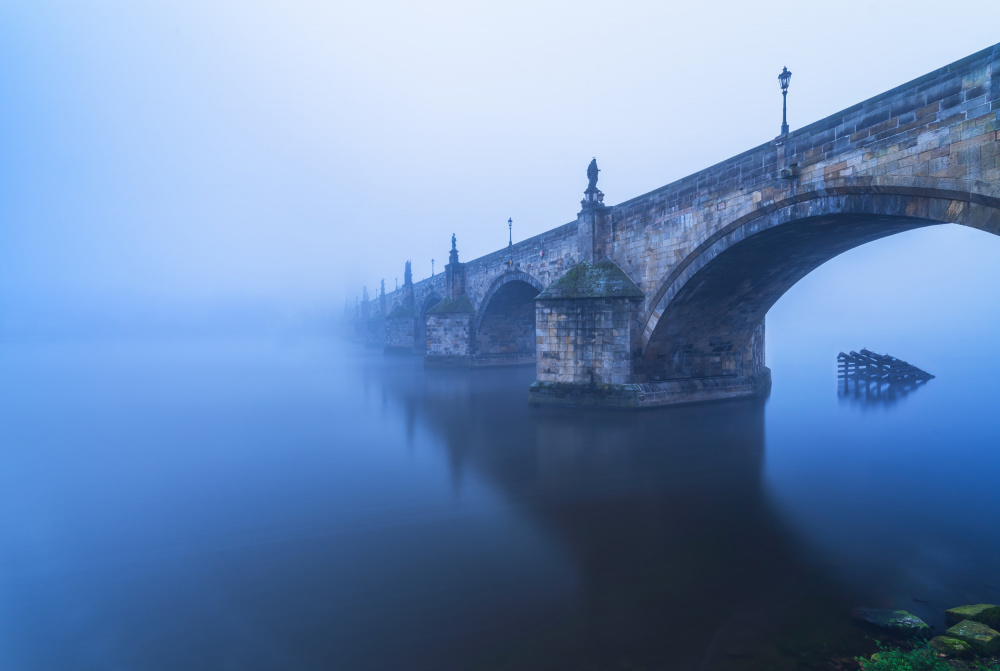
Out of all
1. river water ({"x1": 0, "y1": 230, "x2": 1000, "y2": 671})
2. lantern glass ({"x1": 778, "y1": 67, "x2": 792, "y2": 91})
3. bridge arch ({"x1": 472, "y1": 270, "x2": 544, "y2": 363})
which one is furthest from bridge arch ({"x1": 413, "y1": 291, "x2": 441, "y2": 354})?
lantern glass ({"x1": 778, "y1": 67, "x2": 792, "y2": 91})

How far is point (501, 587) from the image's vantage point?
4.99 meters

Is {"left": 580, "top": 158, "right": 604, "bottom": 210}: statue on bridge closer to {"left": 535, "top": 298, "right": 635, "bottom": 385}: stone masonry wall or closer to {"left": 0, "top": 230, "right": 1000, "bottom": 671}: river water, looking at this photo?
{"left": 535, "top": 298, "right": 635, "bottom": 385}: stone masonry wall

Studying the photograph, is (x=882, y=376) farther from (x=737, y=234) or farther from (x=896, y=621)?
(x=896, y=621)

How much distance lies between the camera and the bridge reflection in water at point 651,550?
13.1ft

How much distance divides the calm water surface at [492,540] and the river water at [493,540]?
3 centimetres

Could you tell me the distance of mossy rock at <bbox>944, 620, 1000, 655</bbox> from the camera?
369 cm

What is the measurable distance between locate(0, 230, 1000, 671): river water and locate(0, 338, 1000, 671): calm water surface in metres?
0.03

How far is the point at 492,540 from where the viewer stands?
6160 millimetres

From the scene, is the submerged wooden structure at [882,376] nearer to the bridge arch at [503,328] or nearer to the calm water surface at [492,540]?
the calm water surface at [492,540]

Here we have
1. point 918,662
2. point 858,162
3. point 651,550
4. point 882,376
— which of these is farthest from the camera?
point 882,376

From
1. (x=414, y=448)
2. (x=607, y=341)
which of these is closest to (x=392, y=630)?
(x=414, y=448)

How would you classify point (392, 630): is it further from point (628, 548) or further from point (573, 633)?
point (628, 548)

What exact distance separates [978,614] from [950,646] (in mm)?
746

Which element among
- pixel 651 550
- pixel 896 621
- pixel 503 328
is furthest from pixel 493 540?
pixel 503 328
